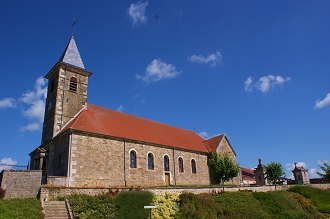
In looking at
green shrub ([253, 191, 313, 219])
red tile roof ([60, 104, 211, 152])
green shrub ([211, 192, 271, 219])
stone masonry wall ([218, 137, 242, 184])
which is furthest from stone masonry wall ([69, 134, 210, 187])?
green shrub ([253, 191, 313, 219])

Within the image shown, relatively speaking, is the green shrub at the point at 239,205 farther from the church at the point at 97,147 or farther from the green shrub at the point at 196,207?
the church at the point at 97,147

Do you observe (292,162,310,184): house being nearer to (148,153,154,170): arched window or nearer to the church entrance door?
the church entrance door

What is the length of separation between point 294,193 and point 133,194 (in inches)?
765

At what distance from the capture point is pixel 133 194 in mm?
17125

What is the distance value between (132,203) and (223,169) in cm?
1637

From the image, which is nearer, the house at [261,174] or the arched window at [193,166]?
the arched window at [193,166]

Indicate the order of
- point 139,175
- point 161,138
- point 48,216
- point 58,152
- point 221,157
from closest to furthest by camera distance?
point 48,216
point 58,152
point 139,175
point 161,138
point 221,157

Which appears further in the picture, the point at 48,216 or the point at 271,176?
the point at 271,176

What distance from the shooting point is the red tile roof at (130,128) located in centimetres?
2321

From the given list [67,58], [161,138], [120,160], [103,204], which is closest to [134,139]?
[120,160]

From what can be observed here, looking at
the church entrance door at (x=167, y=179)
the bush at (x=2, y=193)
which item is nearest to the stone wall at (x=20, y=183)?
the bush at (x=2, y=193)

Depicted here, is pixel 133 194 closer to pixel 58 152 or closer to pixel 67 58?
pixel 58 152

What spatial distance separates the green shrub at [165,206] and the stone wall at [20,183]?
763cm

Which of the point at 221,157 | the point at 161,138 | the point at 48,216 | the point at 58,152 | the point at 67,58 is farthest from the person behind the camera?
the point at 221,157
